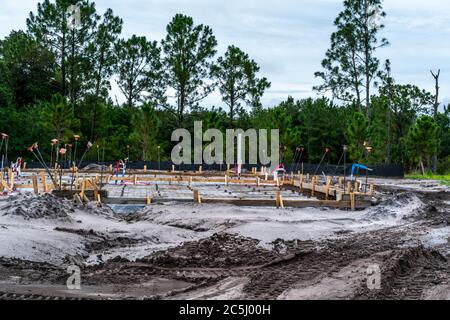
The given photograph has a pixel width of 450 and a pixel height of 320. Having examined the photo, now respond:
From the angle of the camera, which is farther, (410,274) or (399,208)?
(399,208)

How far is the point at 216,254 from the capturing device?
8.16 meters

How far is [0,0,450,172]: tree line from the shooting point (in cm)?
4247

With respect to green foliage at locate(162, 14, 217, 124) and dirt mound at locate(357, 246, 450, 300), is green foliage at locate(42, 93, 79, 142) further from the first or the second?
dirt mound at locate(357, 246, 450, 300)

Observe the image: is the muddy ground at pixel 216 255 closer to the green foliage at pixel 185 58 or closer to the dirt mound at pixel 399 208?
the dirt mound at pixel 399 208

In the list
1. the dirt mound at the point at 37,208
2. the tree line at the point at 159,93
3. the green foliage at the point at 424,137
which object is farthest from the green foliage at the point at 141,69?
the dirt mound at the point at 37,208

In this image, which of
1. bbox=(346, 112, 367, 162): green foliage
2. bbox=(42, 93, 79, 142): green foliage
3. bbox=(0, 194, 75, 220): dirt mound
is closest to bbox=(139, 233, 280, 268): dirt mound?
bbox=(0, 194, 75, 220): dirt mound

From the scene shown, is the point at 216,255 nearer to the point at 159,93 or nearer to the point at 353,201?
the point at 353,201

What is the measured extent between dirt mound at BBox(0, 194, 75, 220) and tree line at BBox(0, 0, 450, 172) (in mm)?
30004

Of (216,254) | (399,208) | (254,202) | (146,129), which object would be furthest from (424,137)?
(216,254)

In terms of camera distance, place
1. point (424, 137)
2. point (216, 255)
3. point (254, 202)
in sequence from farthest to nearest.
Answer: point (424, 137) → point (254, 202) → point (216, 255)

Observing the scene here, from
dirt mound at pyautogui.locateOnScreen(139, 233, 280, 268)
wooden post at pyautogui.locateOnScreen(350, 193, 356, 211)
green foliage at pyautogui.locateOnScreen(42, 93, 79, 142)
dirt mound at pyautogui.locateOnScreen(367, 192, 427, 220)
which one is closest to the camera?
dirt mound at pyautogui.locateOnScreen(139, 233, 280, 268)

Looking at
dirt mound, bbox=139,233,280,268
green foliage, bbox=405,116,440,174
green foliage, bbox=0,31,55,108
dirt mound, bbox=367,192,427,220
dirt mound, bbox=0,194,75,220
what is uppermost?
green foliage, bbox=0,31,55,108

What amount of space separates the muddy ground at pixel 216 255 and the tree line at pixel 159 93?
99.4 feet

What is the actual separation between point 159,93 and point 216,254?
42085mm
